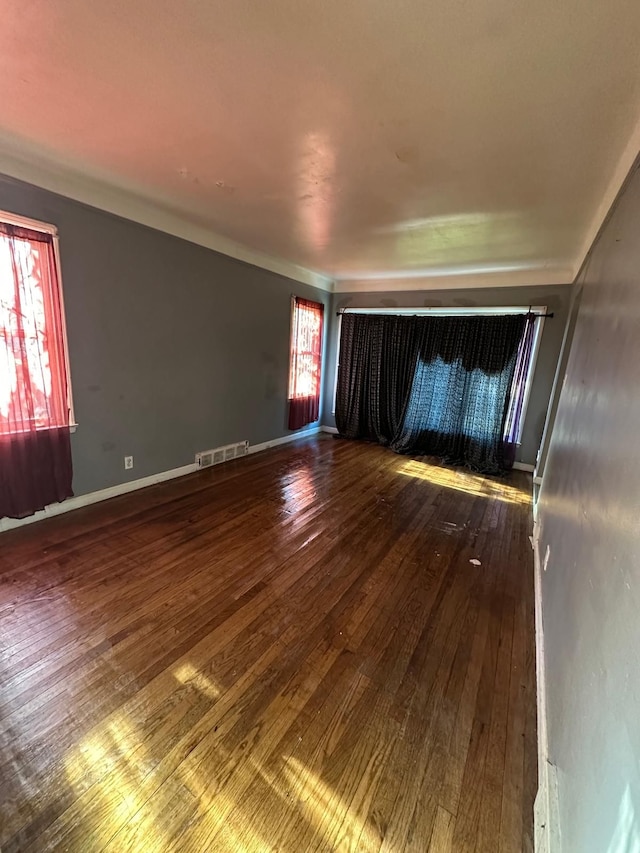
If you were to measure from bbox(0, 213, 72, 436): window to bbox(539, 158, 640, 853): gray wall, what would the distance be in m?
3.14

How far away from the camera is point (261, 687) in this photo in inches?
58.6

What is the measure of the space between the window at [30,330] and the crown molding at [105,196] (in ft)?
0.96

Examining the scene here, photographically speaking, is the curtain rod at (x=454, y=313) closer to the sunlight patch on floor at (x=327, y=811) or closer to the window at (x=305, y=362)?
the window at (x=305, y=362)

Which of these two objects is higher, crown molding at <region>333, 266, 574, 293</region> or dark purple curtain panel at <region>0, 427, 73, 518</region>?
crown molding at <region>333, 266, 574, 293</region>

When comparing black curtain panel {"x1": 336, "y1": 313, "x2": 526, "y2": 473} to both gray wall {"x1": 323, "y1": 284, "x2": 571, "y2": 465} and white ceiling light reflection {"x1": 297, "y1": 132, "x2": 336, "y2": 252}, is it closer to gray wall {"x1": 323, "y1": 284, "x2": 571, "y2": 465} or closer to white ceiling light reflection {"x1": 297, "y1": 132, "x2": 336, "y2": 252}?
gray wall {"x1": 323, "y1": 284, "x2": 571, "y2": 465}

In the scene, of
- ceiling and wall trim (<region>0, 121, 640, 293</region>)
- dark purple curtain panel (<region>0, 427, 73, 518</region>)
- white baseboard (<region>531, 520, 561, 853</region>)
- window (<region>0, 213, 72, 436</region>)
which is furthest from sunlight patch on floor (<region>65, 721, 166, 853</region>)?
ceiling and wall trim (<region>0, 121, 640, 293</region>)

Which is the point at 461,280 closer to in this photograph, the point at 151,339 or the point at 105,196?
the point at 151,339

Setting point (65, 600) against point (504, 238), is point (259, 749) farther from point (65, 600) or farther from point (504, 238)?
point (504, 238)

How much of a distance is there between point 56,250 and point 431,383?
168 inches

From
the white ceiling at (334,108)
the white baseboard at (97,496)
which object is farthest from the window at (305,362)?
the white ceiling at (334,108)

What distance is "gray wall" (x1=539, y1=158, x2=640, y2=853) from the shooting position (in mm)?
708

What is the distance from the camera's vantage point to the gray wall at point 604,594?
708mm

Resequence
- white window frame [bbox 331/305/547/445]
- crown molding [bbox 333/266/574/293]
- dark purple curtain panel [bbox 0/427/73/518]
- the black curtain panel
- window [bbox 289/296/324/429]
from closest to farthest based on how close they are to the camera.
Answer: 1. dark purple curtain panel [bbox 0/427/73/518]
2. crown molding [bbox 333/266/574/293]
3. white window frame [bbox 331/305/547/445]
4. the black curtain panel
5. window [bbox 289/296/324/429]

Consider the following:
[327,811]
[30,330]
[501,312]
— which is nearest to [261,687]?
[327,811]
